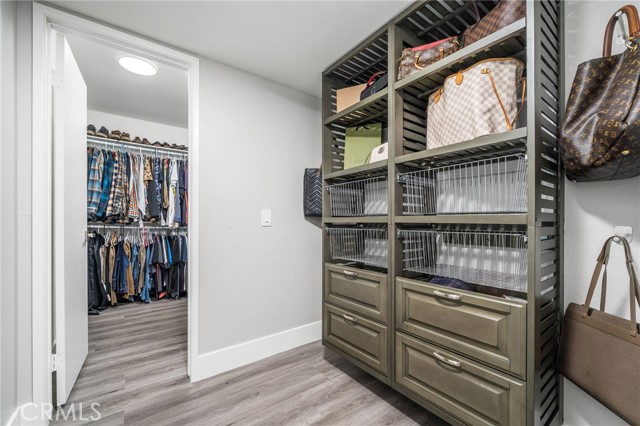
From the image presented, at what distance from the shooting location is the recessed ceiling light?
2.34 m

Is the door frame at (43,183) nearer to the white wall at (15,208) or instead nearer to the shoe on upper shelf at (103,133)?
the white wall at (15,208)

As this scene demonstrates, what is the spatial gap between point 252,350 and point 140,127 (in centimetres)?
356

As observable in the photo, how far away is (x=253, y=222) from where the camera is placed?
2.21 metres

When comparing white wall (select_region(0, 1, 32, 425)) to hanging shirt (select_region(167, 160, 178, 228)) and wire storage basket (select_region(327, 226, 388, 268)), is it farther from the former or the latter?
hanging shirt (select_region(167, 160, 178, 228))

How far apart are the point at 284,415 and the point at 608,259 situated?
176 centimetres

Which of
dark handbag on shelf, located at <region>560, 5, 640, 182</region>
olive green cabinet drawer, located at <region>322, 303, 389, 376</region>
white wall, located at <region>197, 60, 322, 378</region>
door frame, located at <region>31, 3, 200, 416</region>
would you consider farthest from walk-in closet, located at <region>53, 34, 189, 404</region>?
dark handbag on shelf, located at <region>560, 5, 640, 182</region>

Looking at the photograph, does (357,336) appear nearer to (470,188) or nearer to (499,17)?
(470,188)

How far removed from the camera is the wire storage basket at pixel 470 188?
1.44 m

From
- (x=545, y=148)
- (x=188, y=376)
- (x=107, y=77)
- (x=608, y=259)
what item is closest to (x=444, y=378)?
(x=608, y=259)

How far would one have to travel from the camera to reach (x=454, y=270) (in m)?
1.60

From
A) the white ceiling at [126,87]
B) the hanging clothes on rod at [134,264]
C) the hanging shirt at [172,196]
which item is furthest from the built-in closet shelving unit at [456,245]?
the hanging clothes on rod at [134,264]

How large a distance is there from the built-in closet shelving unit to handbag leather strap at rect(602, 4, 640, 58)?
0.17 metres

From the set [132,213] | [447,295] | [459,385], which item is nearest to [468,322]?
[447,295]

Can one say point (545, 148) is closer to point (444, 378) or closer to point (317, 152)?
point (444, 378)
